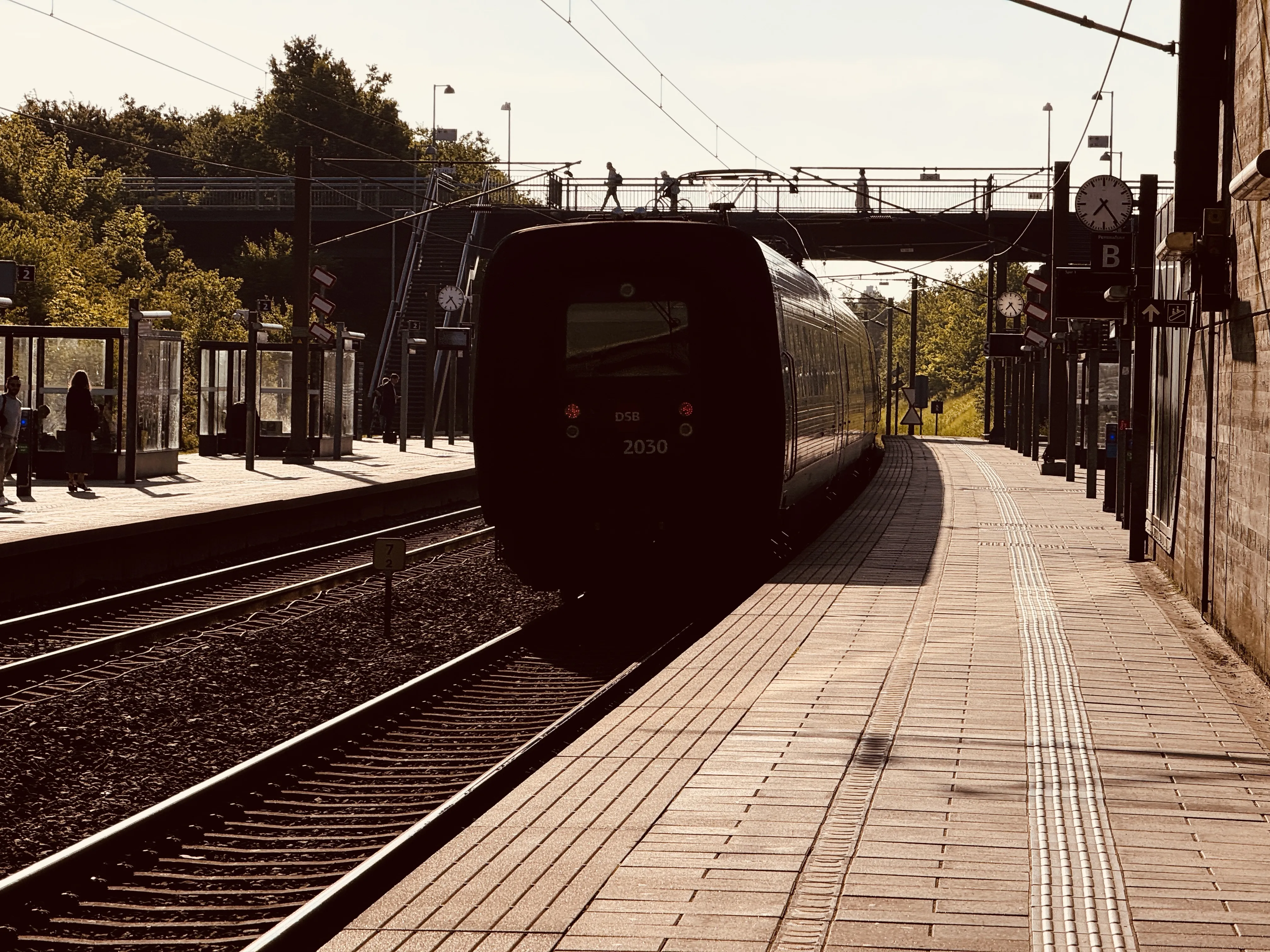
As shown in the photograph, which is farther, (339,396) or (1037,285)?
(1037,285)

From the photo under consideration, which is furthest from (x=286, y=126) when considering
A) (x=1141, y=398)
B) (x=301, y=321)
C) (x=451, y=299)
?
(x=1141, y=398)

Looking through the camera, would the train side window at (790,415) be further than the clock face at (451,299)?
No

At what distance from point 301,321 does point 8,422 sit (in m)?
9.68

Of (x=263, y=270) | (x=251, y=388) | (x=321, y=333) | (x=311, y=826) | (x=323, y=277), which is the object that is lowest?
(x=311, y=826)

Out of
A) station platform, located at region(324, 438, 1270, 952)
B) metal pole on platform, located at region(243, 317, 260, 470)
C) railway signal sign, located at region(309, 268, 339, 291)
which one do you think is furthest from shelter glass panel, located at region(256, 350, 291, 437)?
station platform, located at region(324, 438, 1270, 952)

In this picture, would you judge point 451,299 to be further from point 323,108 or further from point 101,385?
point 323,108

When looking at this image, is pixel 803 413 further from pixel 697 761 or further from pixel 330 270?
pixel 330 270

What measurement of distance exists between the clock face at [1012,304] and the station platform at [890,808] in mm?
30686

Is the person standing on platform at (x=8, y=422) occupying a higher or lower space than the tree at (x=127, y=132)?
lower

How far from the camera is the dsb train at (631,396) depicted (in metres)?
13.1

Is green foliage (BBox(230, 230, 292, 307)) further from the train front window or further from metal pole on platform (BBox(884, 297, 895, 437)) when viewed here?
the train front window

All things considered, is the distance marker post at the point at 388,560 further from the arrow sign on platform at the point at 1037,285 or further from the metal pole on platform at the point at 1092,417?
the arrow sign on platform at the point at 1037,285

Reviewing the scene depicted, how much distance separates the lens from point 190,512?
18344mm

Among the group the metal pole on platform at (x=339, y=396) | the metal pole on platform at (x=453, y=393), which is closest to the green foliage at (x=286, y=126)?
the metal pole on platform at (x=453, y=393)
